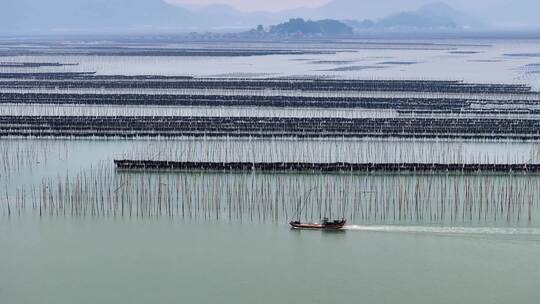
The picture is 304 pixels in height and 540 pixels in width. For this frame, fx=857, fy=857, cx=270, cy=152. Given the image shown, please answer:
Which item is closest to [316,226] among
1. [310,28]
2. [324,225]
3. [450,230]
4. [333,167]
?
[324,225]

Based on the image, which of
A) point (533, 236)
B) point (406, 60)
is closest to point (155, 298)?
point (533, 236)

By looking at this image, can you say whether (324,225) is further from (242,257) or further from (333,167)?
(333,167)

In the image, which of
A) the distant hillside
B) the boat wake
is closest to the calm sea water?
the boat wake

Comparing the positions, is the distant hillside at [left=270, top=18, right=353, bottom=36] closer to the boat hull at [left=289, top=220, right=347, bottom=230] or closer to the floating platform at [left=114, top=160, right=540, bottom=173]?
the floating platform at [left=114, top=160, right=540, bottom=173]

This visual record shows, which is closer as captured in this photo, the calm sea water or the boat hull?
the calm sea water

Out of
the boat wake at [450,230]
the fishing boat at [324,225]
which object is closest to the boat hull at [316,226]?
the fishing boat at [324,225]
